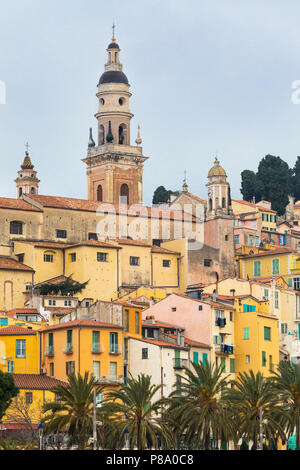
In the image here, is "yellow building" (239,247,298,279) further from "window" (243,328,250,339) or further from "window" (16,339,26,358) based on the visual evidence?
"window" (16,339,26,358)

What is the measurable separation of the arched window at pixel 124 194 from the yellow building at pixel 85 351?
46651 millimetres

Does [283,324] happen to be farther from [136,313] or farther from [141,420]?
[141,420]

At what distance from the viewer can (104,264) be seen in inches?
4200

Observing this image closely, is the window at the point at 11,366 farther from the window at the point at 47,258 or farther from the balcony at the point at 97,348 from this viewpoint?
the window at the point at 47,258

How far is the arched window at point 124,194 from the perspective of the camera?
12975 centimetres

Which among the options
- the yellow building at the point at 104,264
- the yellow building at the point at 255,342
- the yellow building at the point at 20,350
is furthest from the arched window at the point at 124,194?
the yellow building at the point at 20,350

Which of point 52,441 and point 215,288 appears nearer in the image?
point 52,441

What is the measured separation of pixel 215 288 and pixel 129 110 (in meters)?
31.4

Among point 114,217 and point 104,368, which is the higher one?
point 114,217

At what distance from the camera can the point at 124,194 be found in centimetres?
13075

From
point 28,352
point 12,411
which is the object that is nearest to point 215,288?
point 28,352

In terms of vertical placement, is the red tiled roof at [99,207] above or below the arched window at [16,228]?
above

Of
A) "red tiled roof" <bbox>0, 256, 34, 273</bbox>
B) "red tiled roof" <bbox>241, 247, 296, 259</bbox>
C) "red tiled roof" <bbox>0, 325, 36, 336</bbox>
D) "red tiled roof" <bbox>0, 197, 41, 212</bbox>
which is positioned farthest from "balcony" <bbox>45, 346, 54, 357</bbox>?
"red tiled roof" <bbox>241, 247, 296, 259</bbox>

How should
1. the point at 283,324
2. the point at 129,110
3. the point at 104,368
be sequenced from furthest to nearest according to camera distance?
the point at 129,110, the point at 283,324, the point at 104,368
